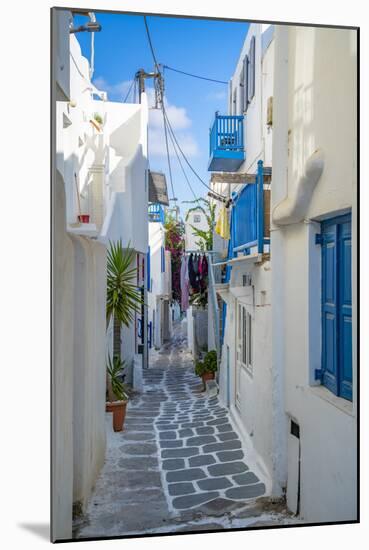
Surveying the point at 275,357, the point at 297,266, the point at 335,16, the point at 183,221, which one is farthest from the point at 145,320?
the point at 335,16

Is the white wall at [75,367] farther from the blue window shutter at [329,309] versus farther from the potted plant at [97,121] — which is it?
the blue window shutter at [329,309]

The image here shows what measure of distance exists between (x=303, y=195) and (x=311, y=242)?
32cm

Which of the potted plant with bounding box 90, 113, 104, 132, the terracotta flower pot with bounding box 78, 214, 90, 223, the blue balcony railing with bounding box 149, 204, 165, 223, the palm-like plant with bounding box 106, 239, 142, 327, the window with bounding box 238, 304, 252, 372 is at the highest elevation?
the potted plant with bounding box 90, 113, 104, 132

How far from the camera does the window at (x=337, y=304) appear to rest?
293 cm

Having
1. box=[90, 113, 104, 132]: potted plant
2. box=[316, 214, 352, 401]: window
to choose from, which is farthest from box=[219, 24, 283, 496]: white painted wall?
box=[90, 113, 104, 132]: potted plant

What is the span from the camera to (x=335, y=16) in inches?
122

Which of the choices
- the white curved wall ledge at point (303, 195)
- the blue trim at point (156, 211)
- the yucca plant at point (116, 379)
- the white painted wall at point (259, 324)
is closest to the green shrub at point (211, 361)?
the white painted wall at point (259, 324)

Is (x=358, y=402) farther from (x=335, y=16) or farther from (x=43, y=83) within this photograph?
(x=43, y=83)

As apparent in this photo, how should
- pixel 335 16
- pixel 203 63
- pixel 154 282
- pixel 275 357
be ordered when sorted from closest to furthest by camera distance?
1. pixel 335 16
2. pixel 203 63
3. pixel 275 357
4. pixel 154 282

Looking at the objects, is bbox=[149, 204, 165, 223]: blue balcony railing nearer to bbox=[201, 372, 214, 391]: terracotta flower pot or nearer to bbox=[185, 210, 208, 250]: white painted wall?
bbox=[185, 210, 208, 250]: white painted wall

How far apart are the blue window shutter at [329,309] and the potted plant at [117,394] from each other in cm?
167

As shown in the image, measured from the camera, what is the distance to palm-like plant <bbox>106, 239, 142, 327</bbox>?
162 inches

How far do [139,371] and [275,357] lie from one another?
1.24 meters

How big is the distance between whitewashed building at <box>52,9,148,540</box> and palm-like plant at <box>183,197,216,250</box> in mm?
473
